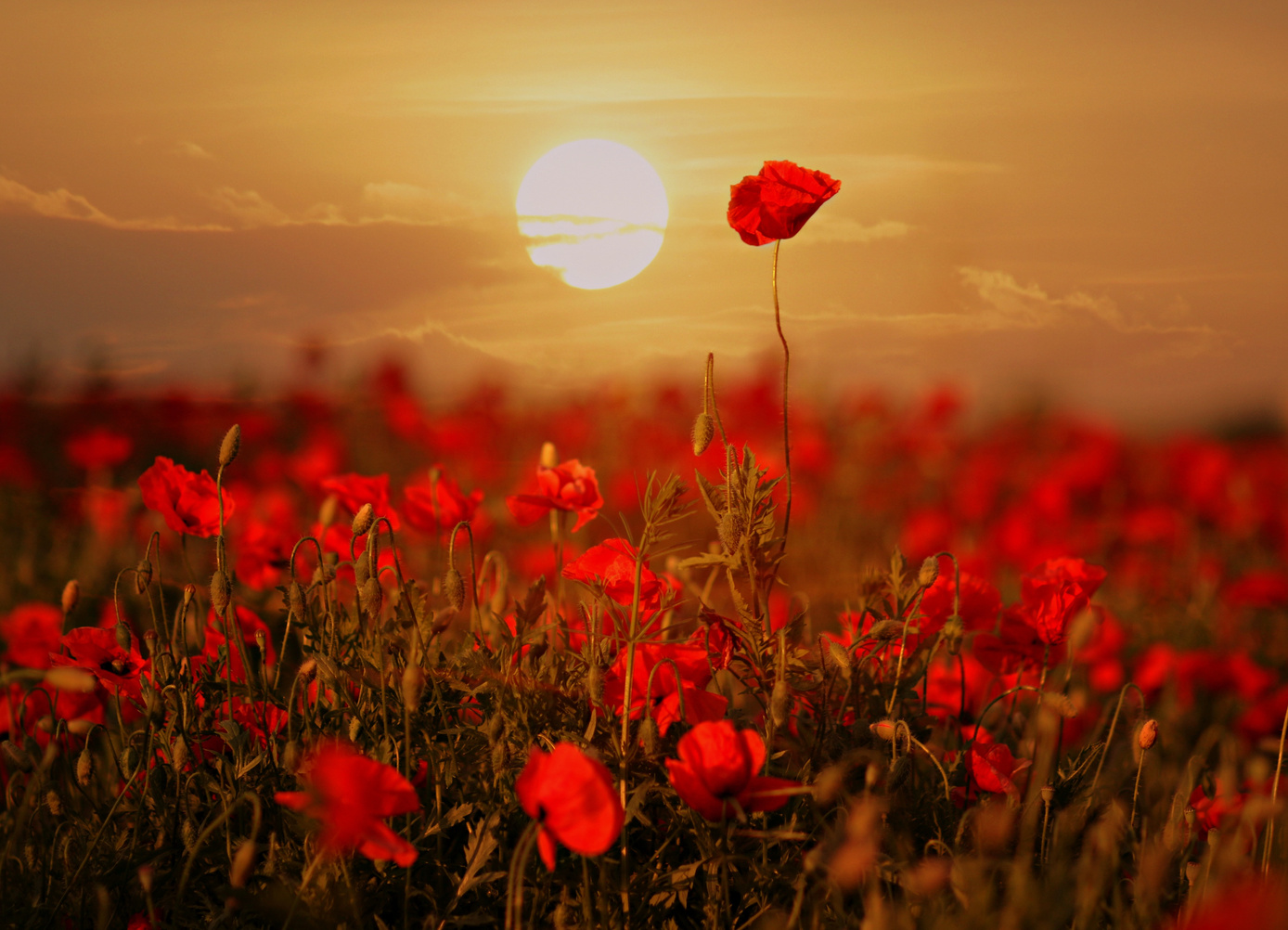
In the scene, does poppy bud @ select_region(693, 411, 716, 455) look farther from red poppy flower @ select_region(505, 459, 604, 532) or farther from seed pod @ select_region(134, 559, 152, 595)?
seed pod @ select_region(134, 559, 152, 595)

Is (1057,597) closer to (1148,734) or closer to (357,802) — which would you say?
(1148,734)

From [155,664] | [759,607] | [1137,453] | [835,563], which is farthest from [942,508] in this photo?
[155,664]

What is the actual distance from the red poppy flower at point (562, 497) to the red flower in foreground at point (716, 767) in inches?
23.7

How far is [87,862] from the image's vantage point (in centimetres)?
150

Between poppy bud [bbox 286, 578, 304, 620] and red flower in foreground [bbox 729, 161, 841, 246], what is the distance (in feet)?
2.79

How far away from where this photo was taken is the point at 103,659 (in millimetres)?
1742

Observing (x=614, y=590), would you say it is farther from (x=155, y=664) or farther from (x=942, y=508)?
(x=942, y=508)

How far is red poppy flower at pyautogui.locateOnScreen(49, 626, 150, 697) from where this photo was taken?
66.8 inches

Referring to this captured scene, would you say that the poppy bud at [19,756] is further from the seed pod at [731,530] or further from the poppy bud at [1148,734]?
the poppy bud at [1148,734]

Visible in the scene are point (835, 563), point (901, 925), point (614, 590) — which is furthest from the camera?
point (835, 563)

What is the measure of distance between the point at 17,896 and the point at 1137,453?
652 cm

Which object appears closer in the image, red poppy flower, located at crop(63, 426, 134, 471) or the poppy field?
the poppy field

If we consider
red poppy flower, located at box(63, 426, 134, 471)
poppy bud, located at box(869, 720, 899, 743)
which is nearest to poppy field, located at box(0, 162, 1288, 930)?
poppy bud, located at box(869, 720, 899, 743)

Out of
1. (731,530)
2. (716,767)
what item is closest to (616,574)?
(731,530)
